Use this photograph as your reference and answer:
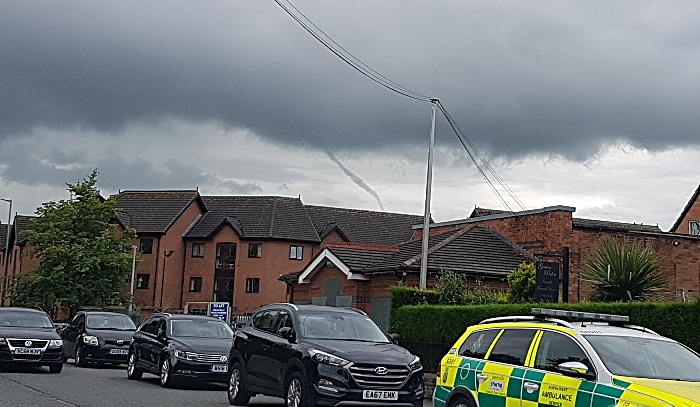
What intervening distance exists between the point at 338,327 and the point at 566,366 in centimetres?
625

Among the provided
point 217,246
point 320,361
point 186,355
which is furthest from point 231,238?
point 320,361

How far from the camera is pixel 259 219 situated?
73.4 meters

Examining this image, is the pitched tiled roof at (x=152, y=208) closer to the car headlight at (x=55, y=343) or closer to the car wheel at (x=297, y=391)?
the car headlight at (x=55, y=343)

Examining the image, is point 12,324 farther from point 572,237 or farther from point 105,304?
point 105,304

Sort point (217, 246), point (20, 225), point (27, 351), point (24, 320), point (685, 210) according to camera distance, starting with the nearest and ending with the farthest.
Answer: point (27, 351)
point (24, 320)
point (685, 210)
point (217, 246)
point (20, 225)

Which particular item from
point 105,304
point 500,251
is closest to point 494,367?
point 500,251

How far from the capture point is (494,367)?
1101 centimetres

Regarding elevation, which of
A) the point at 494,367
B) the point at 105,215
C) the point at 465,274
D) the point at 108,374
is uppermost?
the point at 105,215

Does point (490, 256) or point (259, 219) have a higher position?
point (259, 219)

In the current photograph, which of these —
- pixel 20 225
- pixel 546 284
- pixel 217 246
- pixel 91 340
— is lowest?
pixel 91 340

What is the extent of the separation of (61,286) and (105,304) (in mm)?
2833

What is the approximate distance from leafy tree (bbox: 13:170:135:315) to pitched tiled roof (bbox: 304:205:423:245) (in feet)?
68.1

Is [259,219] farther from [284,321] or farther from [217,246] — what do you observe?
[284,321]

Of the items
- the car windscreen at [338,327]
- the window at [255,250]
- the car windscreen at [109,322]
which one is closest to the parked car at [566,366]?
the car windscreen at [338,327]
